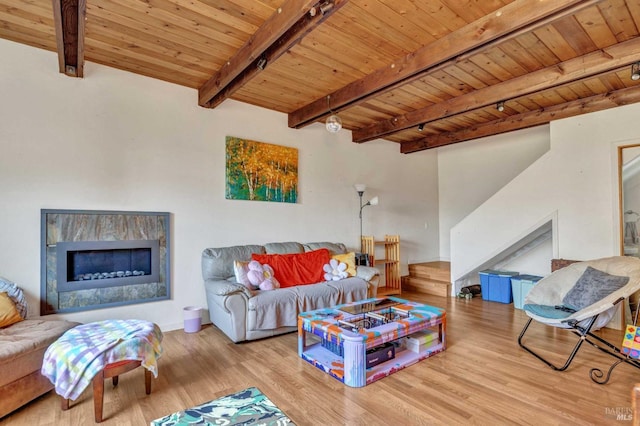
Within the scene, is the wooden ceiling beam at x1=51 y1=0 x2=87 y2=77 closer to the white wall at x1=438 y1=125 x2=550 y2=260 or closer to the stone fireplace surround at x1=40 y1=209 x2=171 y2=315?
the stone fireplace surround at x1=40 y1=209 x2=171 y2=315

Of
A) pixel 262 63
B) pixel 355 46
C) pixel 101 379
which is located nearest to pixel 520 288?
pixel 355 46

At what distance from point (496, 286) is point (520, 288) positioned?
1.31 ft

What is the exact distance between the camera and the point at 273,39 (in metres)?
2.47

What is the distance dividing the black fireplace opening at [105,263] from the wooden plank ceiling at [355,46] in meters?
1.69

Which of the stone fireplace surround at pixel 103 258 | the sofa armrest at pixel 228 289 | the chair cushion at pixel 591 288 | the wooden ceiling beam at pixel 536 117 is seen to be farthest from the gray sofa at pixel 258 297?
the wooden ceiling beam at pixel 536 117

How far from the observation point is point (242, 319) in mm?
3145

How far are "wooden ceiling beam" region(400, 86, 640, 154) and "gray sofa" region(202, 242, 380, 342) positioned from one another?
287 cm

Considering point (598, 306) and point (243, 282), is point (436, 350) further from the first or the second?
point (243, 282)

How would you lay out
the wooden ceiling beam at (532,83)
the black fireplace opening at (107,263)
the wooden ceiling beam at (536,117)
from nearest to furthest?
1. the wooden ceiling beam at (532,83)
2. the black fireplace opening at (107,263)
3. the wooden ceiling beam at (536,117)

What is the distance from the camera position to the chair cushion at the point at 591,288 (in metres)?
2.67

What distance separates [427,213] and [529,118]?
8.42ft

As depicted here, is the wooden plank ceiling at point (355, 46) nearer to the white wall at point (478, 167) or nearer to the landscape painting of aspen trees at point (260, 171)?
the landscape painting of aspen trees at point (260, 171)

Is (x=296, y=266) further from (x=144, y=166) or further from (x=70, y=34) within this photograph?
(x=70, y=34)

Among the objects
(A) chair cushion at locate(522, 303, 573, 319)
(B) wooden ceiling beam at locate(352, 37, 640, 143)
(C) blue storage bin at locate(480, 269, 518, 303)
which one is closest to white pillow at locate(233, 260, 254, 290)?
(A) chair cushion at locate(522, 303, 573, 319)
